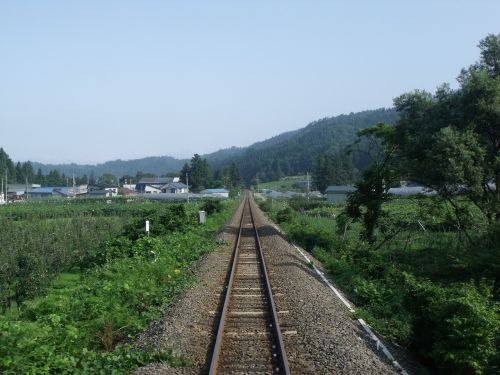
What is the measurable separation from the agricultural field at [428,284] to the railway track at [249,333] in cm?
220

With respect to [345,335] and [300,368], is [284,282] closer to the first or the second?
[345,335]

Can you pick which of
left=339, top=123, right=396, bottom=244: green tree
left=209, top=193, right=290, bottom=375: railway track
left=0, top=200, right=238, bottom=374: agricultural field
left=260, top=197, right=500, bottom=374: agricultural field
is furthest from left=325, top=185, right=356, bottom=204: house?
left=209, top=193, right=290, bottom=375: railway track

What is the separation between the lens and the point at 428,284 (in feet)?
31.5

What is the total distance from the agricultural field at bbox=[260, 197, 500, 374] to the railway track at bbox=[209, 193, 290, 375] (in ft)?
7.22

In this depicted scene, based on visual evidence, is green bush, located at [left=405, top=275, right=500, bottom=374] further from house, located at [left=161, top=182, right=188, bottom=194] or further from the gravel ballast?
house, located at [left=161, top=182, right=188, bottom=194]

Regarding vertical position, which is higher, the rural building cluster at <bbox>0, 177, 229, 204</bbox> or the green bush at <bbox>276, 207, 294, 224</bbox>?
the rural building cluster at <bbox>0, 177, 229, 204</bbox>

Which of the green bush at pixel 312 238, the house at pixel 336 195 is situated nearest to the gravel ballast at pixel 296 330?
the green bush at pixel 312 238

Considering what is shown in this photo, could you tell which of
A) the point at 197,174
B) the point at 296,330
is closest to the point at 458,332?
the point at 296,330

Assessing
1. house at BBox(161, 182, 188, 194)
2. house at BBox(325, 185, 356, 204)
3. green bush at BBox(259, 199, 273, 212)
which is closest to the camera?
green bush at BBox(259, 199, 273, 212)

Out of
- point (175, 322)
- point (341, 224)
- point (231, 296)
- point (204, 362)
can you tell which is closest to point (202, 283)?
point (231, 296)

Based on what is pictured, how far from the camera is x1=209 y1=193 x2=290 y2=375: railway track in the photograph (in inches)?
278

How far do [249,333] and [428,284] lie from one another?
3682 mm

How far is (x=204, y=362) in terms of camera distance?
7227mm

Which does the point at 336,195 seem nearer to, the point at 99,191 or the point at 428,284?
the point at 428,284
